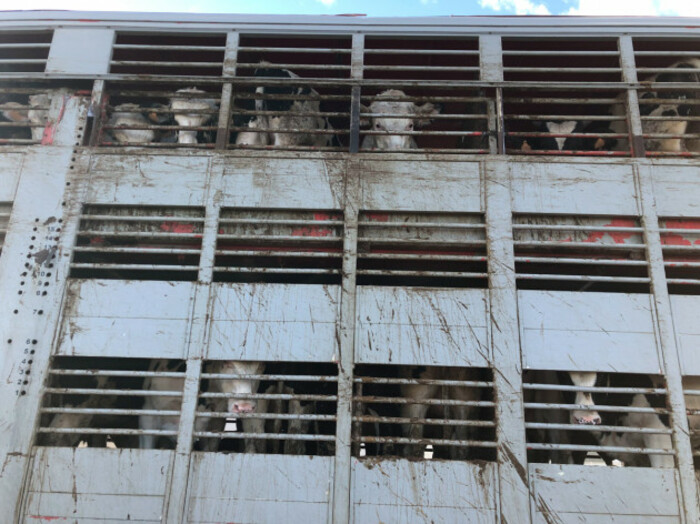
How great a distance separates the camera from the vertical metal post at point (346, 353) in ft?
12.6

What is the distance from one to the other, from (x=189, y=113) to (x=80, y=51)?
1.36 meters

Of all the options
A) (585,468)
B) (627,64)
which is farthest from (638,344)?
(627,64)

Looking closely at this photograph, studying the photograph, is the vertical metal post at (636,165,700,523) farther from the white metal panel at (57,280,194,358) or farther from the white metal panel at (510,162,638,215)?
the white metal panel at (57,280,194,358)

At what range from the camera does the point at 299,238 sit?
4.49 m

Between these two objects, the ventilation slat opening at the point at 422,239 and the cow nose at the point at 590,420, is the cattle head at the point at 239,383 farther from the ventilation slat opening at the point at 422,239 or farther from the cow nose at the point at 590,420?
the cow nose at the point at 590,420

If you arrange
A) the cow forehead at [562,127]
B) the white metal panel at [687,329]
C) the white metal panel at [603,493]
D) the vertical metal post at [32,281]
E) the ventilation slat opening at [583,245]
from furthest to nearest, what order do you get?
the cow forehead at [562,127]
the ventilation slat opening at [583,245]
the white metal panel at [687,329]
the vertical metal post at [32,281]
the white metal panel at [603,493]

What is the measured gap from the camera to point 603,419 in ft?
15.9

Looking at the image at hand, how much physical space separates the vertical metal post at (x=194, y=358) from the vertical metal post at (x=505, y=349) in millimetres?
2651

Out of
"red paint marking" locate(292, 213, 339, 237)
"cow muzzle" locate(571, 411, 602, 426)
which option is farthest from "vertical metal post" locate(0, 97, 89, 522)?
"cow muzzle" locate(571, 411, 602, 426)

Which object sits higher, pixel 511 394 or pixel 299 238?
pixel 299 238

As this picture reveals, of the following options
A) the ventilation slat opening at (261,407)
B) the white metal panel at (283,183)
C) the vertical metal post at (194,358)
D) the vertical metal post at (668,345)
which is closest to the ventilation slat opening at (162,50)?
the white metal panel at (283,183)

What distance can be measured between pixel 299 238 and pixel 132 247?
1.67 metres

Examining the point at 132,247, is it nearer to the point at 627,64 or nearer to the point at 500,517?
the point at 500,517

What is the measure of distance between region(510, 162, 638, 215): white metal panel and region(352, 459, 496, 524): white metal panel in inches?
98.1
